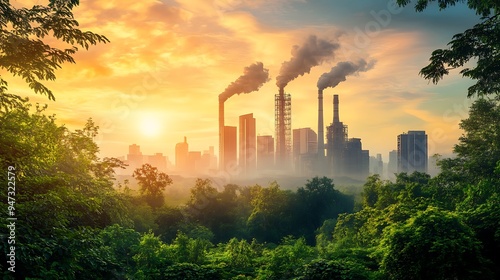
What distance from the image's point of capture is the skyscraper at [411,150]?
160212mm

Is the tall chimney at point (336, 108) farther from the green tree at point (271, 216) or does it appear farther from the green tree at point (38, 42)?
the green tree at point (38, 42)

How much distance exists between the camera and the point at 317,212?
202ft

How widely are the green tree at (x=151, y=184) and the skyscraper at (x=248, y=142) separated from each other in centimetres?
12864

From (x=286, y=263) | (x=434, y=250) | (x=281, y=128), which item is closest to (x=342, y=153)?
(x=281, y=128)

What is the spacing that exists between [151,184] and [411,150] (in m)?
133

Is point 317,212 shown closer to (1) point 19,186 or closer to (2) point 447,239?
(2) point 447,239

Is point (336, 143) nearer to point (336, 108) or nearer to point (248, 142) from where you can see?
point (336, 108)

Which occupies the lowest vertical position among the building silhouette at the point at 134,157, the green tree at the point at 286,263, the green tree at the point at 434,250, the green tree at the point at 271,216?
the green tree at the point at 271,216

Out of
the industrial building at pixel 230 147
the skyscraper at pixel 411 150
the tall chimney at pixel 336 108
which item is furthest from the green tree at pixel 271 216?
the industrial building at pixel 230 147

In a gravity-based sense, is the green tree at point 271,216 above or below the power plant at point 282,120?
below

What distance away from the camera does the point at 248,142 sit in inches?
7677

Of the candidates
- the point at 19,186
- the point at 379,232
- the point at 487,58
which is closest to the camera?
the point at 19,186

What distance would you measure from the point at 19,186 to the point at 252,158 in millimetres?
182233

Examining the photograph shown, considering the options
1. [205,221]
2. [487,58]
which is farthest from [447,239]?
[205,221]
